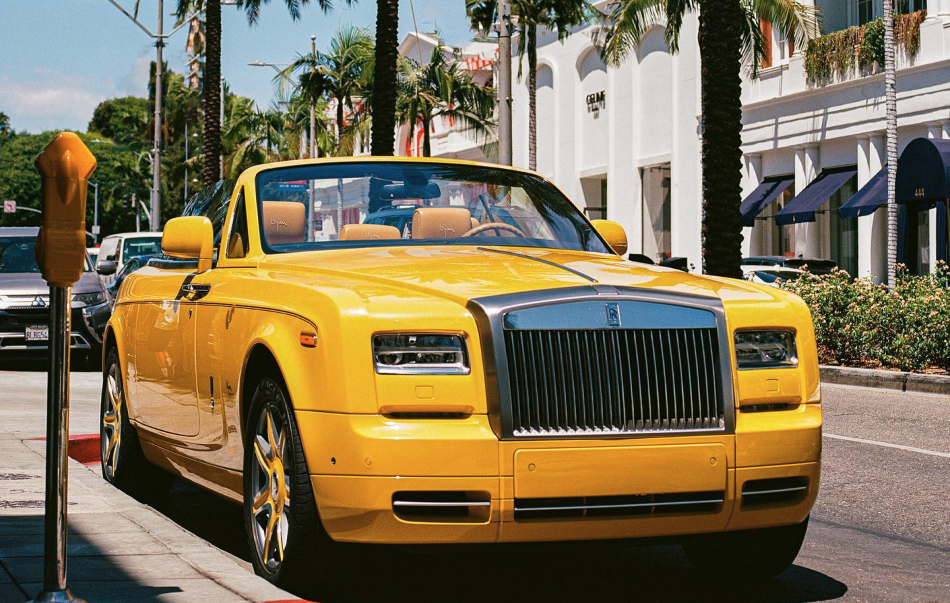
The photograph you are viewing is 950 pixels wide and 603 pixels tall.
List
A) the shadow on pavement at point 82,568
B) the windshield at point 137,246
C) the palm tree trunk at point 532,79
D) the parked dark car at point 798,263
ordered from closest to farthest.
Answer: the shadow on pavement at point 82,568 → the parked dark car at point 798,263 → the windshield at point 137,246 → the palm tree trunk at point 532,79

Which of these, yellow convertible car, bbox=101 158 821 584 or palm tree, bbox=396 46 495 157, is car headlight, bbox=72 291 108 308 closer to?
yellow convertible car, bbox=101 158 821 584

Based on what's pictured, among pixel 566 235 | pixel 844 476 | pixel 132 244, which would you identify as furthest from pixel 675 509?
pixel 132 244

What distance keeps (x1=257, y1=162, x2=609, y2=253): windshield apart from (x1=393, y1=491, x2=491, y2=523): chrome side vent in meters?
1.88

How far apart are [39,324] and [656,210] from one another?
31.8 metres

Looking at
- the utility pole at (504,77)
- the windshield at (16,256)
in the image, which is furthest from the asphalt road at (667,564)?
the utility pole at (504,77)

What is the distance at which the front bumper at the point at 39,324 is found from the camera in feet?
56.4

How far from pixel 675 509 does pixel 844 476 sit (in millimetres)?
4750

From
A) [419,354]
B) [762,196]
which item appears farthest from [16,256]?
[762,196]

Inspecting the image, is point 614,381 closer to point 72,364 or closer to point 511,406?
point 511,406

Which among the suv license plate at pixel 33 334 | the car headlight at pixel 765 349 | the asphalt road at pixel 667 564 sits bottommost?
the asphalt road at pixel 667 564

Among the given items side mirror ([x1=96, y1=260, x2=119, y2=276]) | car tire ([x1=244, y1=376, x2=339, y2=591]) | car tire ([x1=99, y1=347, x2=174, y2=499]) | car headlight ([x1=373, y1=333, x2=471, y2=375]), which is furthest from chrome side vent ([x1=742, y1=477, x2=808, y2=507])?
side mirror ([x1=96, y1=260, x2=119, y2=276])

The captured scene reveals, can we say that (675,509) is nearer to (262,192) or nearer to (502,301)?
(502,301)

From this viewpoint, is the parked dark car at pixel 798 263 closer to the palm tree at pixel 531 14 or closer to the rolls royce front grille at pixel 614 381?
the palm tree at pixel 531 14

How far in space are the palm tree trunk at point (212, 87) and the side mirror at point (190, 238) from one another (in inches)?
1188
